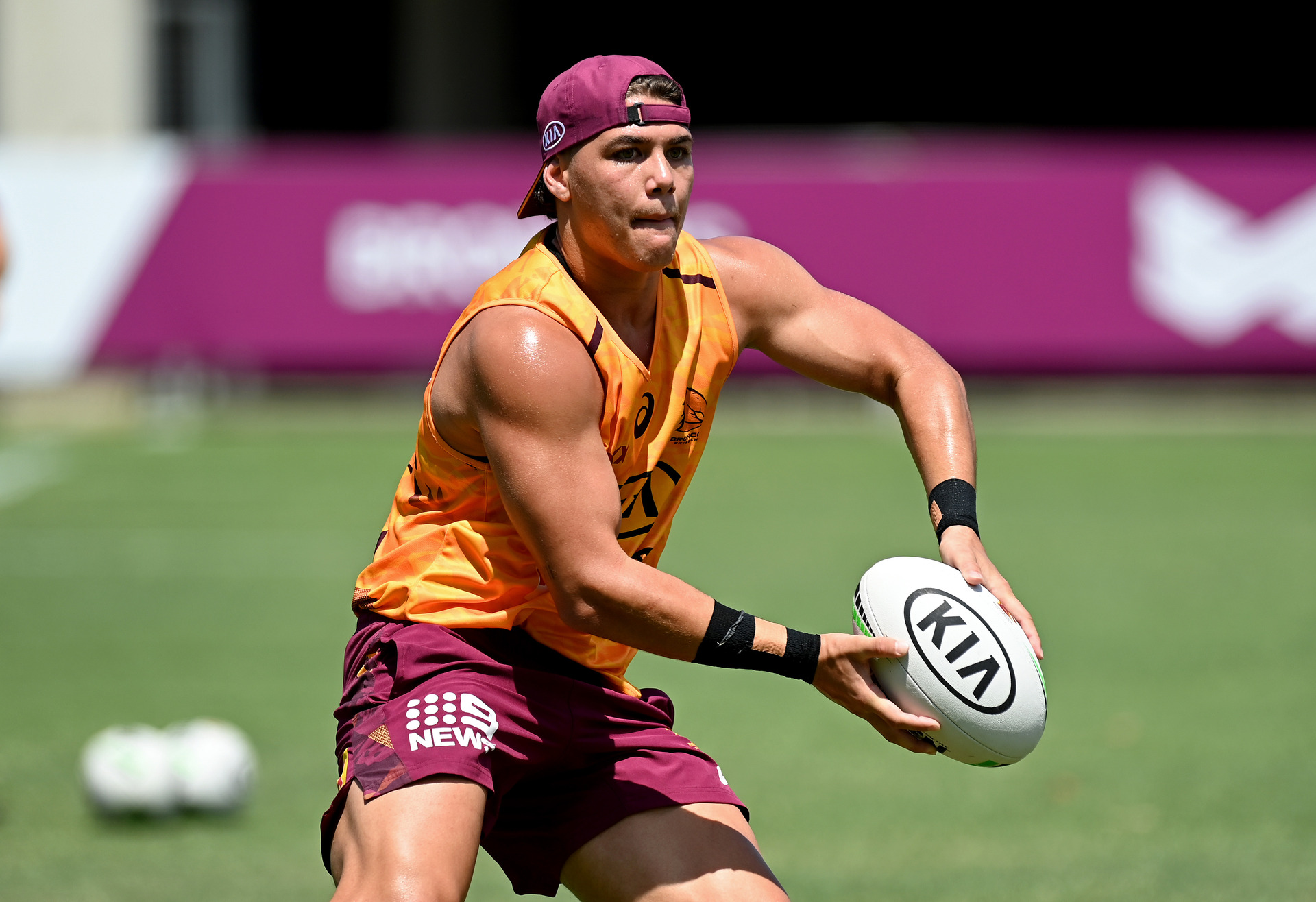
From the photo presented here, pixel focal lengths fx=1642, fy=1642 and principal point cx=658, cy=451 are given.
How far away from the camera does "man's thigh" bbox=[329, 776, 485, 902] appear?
349 cm

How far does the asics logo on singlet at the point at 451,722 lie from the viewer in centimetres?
376

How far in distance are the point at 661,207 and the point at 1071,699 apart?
192 inches

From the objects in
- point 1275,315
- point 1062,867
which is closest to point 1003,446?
point 1275,315

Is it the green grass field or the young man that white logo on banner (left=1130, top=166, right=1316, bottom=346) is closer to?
the green grass field

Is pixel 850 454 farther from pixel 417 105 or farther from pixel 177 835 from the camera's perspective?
pixel 417 105

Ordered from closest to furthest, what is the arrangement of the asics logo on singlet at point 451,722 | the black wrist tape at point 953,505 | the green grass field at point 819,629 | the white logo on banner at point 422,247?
the asics logo on singlet at point 451,722 < the black wrist tape at point 953,505 < the green grass field at point 819,629 < the white logo on banner at point 422,247

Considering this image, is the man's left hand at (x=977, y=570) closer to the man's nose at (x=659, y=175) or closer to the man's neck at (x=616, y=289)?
the man's neck at (x=616, y=289)

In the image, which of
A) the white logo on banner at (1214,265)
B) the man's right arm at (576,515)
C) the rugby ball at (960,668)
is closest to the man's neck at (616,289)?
the man's right arm at (576,515)

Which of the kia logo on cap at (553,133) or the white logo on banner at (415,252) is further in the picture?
the white logo on banner at (415,252)

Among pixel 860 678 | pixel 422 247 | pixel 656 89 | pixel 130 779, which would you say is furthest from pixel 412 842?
pixel 422 247

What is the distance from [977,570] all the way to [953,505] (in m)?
0.23

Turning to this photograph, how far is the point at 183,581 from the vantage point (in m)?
10.7

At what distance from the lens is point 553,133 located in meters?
3.94

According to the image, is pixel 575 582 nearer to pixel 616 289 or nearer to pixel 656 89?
pixel 616 289
